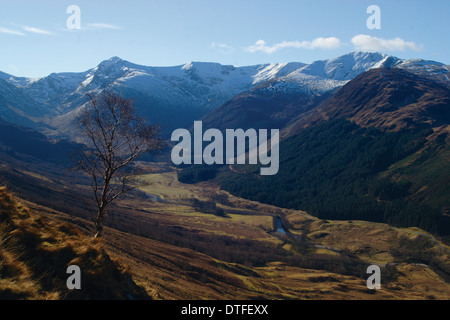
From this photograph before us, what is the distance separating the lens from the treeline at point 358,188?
12303 centimetres

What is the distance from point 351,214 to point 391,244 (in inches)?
1203

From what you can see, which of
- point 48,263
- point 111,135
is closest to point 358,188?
point 111,135

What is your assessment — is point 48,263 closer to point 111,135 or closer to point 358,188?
point 111,135

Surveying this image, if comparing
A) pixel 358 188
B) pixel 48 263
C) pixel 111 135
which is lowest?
pixel 358 188

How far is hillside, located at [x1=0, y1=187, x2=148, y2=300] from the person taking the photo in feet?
49.5

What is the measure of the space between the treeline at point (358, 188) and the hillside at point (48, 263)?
118 meters

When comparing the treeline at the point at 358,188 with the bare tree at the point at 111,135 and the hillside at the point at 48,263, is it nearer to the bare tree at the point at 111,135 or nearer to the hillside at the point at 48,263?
the bare tree at the point at 111,135

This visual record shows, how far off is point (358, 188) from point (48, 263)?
158 metres

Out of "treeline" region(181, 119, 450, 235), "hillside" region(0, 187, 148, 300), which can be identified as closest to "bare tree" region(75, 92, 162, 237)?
"hillside" region(0, 187, 148, 300)

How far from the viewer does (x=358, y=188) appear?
15700 centimetres

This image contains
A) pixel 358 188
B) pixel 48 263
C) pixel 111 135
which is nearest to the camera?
pixel 48 263

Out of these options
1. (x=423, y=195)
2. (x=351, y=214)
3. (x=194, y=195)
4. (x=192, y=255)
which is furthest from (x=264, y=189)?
(x=192, y=255)

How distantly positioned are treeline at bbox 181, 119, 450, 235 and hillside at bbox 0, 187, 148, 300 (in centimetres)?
11787
